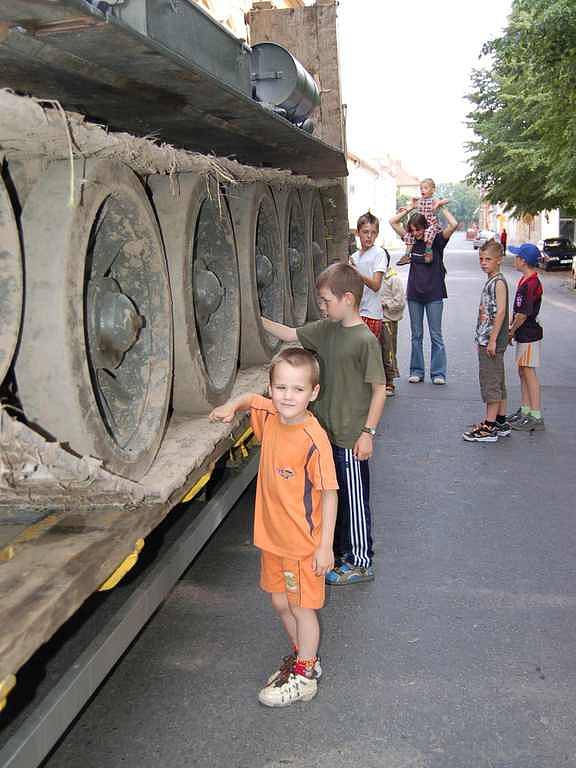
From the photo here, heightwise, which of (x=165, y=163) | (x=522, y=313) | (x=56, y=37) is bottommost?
(x=522, y=313)

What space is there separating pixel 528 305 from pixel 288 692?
397cm

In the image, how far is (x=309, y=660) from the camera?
2770 millimetres

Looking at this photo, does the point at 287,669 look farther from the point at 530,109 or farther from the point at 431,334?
the point at 530,109

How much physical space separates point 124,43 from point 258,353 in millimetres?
2485

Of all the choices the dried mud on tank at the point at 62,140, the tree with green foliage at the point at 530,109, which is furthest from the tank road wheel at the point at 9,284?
the tree with green foliage at the point at 530,109

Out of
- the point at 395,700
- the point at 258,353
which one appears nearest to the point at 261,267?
the point at 258,353

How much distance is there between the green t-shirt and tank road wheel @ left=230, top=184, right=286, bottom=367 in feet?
2.72

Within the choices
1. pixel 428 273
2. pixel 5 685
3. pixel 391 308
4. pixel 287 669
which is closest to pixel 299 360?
pixel 287 669

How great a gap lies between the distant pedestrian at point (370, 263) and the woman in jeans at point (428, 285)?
1332 mm

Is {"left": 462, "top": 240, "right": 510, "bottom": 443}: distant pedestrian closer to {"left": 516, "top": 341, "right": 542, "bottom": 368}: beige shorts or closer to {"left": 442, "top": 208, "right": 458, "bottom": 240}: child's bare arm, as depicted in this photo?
{"left": 516, "top": 341, "right": 542, "bottom": 368}: beige shorts

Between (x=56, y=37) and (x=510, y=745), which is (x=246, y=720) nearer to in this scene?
(x=510, y=745)

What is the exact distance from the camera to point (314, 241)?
651 centimetres

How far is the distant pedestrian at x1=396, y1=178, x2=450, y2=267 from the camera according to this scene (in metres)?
7.63

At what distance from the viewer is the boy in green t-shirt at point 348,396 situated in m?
3.32
